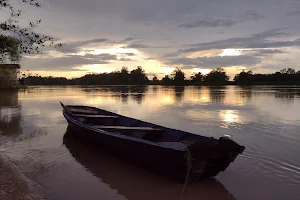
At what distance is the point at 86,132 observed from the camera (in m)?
9.27

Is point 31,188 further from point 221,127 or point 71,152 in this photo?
point 221,127

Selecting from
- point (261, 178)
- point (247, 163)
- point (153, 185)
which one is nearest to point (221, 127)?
point (247, 163)

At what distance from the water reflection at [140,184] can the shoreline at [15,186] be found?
164 cm

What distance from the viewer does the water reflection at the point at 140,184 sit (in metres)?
5.95

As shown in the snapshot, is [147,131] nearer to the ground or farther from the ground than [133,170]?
farther from the ground

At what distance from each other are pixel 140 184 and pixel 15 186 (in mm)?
2615

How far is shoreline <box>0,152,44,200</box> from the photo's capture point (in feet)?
17.1

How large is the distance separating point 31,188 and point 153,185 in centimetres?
258

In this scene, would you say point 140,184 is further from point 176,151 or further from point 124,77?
point 124,77

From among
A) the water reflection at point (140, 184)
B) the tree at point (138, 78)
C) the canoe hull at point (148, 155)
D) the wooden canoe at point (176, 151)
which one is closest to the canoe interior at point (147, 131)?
the wooden canoe at point (176, 151)

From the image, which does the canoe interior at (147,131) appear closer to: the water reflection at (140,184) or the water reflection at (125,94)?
the water reflection at (140,184)

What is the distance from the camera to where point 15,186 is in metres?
5.62

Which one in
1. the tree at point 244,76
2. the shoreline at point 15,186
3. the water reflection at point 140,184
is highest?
the tree at point 244,76

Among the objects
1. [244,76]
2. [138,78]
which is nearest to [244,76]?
[244,76]
